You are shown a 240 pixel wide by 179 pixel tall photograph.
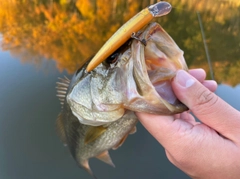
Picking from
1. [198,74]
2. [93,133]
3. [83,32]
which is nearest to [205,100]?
[198,74]

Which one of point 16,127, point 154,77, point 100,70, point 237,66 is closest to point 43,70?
point 16,127

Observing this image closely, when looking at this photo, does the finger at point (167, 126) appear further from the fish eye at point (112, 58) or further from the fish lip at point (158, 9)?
the fish lip at point (158, 9)

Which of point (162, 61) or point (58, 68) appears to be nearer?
point (162, 61)

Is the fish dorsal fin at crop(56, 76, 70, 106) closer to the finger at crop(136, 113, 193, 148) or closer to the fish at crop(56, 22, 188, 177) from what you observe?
the fish at crop(56, 22, 188, 177)

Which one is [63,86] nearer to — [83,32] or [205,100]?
[205,100]

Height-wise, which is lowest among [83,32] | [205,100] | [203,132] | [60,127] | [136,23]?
[83,32]
